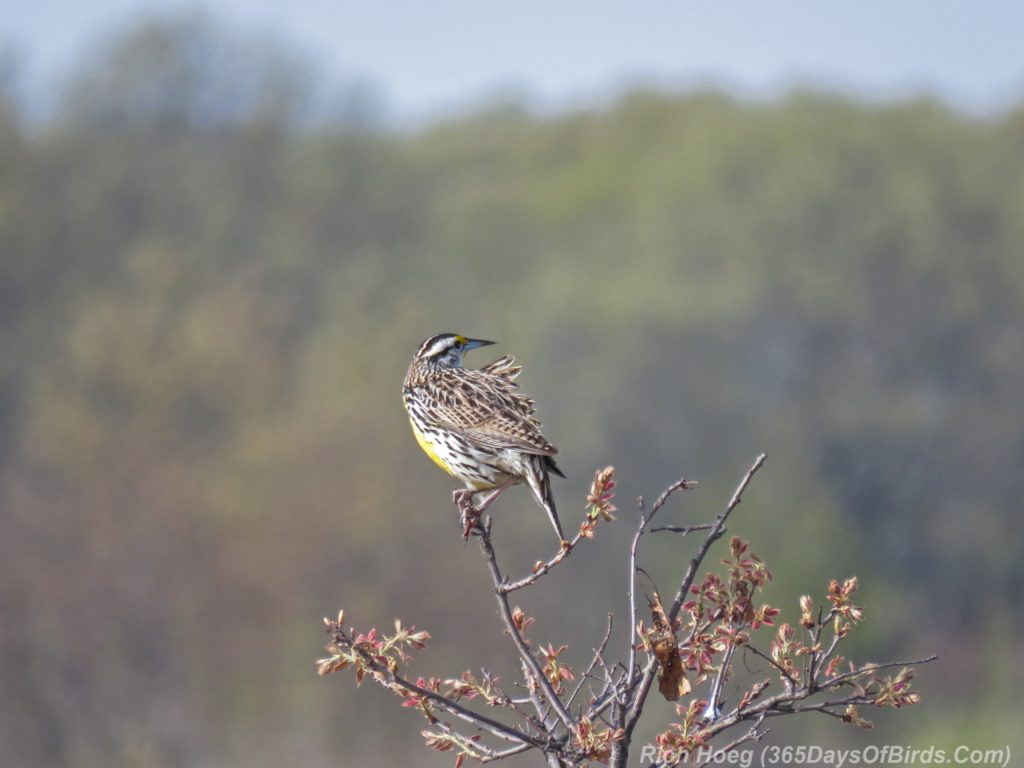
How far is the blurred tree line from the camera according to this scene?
46188 mm

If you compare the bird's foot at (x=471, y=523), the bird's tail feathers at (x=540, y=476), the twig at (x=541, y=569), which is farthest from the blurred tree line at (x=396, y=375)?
the twig at (x=541, y=569)

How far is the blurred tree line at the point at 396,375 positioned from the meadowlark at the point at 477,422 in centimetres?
3447

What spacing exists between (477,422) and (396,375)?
46172 millimetres

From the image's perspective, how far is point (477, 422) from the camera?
704 centimetres

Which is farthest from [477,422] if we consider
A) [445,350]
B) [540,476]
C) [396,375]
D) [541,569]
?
[396,375]

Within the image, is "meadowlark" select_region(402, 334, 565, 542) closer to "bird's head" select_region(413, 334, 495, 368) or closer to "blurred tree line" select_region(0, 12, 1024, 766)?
"bird's head" select_region(413, 334, 495, 368)

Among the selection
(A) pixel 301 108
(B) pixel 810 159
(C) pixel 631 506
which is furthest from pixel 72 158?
(C) pixel 631 506

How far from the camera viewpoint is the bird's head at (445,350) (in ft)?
25.7

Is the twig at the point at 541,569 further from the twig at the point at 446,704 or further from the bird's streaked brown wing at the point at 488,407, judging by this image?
the bird's streaked brown wing at the point at 488,407

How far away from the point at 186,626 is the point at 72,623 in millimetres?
3528

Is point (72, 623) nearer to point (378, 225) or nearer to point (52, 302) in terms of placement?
point (52, 302)

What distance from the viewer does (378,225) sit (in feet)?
249

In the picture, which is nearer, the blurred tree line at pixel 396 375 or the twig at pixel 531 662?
the twig at pixel 531 662

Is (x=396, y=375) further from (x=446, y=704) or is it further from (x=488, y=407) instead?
(x=446, y=704)
